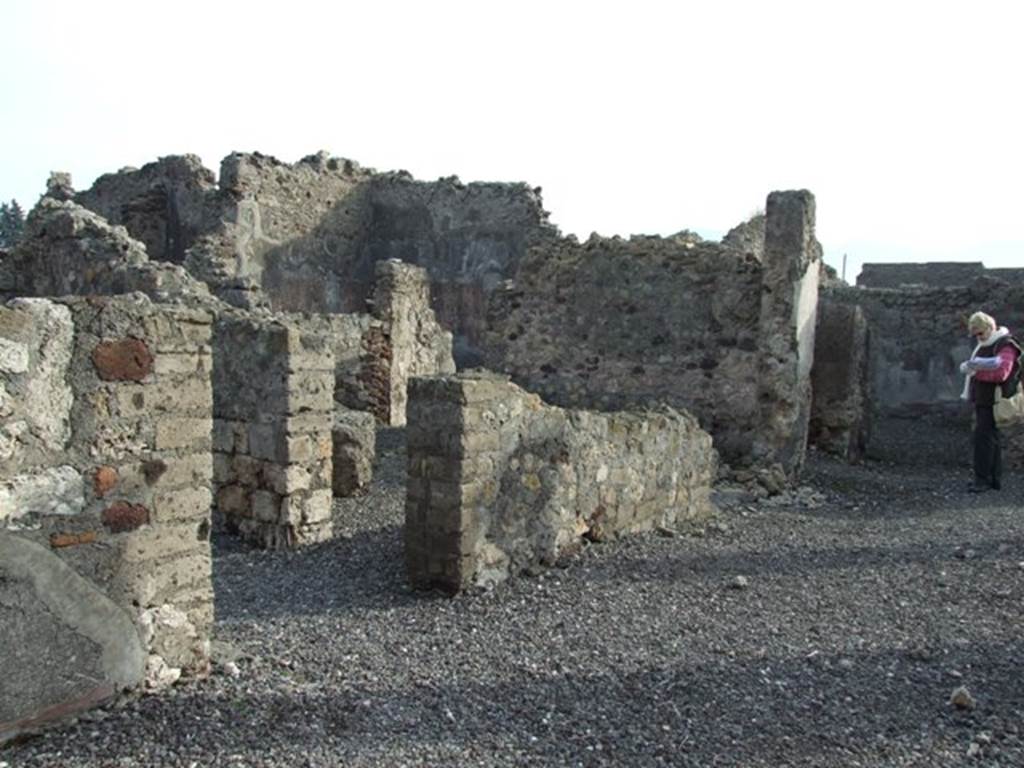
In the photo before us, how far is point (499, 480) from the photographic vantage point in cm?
541

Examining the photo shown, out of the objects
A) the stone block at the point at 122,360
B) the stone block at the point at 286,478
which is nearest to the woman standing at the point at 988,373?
the stone block at the point at 286,478

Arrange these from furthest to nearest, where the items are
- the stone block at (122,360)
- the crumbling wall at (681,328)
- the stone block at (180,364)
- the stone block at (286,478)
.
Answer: the crumbling wall at (681,328) → the stone block at (286,478) → the stone block at (180,364) → the stone block at (122,360)

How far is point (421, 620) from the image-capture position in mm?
4719

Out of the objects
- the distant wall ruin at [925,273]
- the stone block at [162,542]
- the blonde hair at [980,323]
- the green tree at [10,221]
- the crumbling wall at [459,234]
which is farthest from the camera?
the green tree at [10,221]

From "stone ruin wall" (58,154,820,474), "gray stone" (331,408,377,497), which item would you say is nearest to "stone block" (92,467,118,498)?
"gray stone" (331,408,377,497)

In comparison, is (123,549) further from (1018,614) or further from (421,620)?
(1018,614)

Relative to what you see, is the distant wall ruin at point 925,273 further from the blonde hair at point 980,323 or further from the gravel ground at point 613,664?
the gravel ground at point 613,664

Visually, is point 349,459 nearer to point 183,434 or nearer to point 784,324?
point 183,434

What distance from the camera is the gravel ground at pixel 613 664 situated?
320 cm

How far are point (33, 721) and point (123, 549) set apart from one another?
634 millimetres

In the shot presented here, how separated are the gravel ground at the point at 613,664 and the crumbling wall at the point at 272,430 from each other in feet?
0.98

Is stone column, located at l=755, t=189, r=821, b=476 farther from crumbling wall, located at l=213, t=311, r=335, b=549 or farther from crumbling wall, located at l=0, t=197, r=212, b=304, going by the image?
crumbling wall, located at l=0, t=197, r=212, b=304

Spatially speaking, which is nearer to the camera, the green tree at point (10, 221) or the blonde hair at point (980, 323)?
the blonde hair at point (980, 323)

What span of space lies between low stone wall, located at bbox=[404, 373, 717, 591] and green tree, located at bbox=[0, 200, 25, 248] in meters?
41.6
